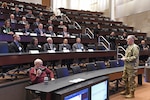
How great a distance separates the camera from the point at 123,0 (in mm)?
14648

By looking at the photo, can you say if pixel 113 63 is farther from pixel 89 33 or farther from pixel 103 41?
pixel 89 33

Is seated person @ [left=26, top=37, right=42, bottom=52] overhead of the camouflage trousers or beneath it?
overhead

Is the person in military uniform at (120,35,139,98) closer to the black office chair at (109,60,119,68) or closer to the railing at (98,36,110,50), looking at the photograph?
the black office chair at (109,60,119,68)

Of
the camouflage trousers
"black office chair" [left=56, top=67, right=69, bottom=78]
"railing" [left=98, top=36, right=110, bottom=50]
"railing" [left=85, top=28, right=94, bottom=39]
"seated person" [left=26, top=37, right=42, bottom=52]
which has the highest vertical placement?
"railing" [left=85, top=28, right=94, bottom=39]

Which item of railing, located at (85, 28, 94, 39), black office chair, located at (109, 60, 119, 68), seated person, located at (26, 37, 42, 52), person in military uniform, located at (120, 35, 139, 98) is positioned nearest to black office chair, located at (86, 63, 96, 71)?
person in military uniform, located at (120, 35, 139, 98)

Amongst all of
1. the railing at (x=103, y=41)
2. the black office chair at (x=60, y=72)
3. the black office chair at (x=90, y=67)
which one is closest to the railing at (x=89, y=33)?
the railing at (x=103, y=41)

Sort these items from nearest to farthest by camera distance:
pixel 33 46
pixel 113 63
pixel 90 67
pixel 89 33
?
1. pixel 90 67
2. pixel 33 46
3. pixel 113 63
4. pixel 89 33

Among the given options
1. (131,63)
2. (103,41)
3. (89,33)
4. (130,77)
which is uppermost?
(89,33)

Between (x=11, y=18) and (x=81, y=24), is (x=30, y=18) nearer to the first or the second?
(x=11, y=18)

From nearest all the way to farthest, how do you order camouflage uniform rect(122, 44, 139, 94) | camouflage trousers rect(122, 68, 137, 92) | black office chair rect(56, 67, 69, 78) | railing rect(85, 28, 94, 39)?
black office chair rect(56, 67, 69, 78), camouflage uniform rect(122, 44, 139, 94), camouflage trousers rect(122, 68, 137, 92), railing rect(85, 28, 94, 39)

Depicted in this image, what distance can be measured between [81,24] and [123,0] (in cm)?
451

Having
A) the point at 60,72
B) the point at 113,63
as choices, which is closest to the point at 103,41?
the point at 113,63

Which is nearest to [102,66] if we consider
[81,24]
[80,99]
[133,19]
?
[80,99]

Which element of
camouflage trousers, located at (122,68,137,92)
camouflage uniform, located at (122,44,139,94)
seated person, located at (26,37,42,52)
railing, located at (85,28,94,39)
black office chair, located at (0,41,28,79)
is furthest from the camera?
railing, located at (85,28,94,39)
